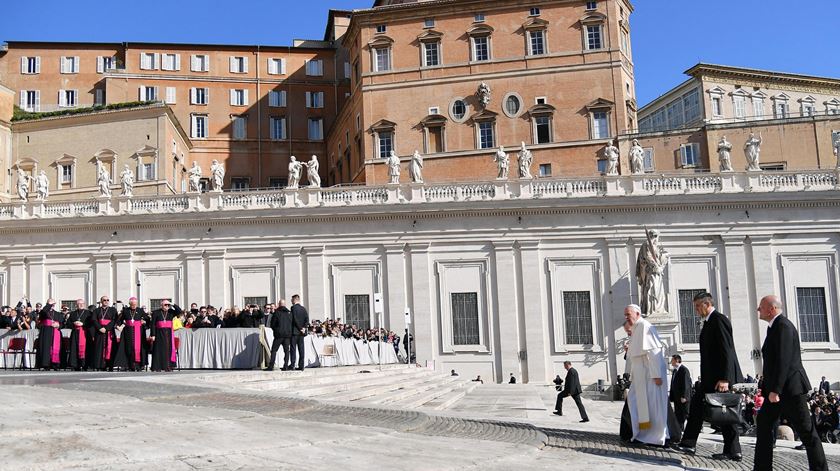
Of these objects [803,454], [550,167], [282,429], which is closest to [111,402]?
[282,429]

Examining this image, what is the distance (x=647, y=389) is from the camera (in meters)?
11.3

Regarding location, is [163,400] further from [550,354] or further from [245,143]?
[245,143]

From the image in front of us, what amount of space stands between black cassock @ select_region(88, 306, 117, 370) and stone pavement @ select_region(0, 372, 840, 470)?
7872 mm

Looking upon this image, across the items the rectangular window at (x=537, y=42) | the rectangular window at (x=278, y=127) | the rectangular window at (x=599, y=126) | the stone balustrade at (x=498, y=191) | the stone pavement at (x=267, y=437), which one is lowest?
the stone pavement at (x=267, y=437)

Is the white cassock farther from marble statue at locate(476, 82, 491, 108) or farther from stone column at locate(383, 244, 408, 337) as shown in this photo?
marble statue at locate(476, 82, 491, 108)

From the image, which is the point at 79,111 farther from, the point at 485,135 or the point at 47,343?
the point at 47,343

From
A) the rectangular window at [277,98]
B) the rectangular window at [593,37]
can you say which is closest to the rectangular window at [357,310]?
the rectangular window at [593,37]

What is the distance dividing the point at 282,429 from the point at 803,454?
Result: 677 cm

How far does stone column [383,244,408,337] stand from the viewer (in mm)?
35969

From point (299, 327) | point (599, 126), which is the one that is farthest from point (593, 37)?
point (299, 327)

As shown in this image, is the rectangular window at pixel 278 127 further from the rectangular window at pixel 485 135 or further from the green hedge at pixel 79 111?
the rectangular window at pixel 485 135

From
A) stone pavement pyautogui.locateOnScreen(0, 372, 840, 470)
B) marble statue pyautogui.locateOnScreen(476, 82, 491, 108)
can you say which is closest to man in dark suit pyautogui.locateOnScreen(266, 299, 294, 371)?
stone pavement pyautogui.locateOnScreen(0, 372, 840, 470)

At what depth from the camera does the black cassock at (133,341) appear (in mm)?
21922

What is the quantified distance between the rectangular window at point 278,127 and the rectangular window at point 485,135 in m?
18.1
